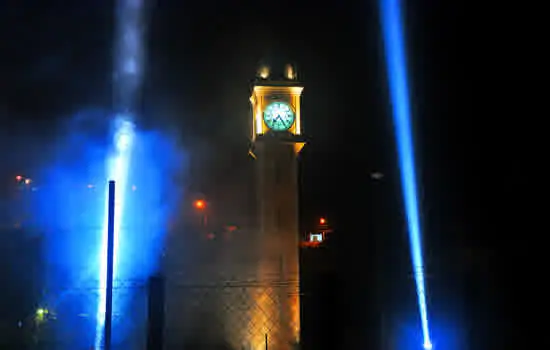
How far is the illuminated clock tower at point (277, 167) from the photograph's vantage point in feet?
71.1

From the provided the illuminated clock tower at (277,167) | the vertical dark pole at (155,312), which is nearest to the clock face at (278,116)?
the illuminated clock tower at (277,167)

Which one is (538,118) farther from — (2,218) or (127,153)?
(2,218)

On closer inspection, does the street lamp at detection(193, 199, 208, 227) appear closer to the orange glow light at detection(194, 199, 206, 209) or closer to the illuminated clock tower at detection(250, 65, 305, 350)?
the orange glow light at detection(194, 199, 206, 209)

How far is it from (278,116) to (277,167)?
3.13 metres

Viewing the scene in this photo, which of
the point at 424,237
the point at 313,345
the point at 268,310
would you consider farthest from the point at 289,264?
the point at 313,345

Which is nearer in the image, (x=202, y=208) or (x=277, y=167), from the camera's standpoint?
(x=277, y=167)

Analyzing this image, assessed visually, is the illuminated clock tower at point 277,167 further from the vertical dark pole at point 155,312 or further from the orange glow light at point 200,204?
the vertical dark pole at point 155,312

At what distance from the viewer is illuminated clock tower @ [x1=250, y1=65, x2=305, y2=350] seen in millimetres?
21672

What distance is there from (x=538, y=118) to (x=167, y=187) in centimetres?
2500

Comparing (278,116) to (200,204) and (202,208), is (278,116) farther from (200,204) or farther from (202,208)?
(202,208)

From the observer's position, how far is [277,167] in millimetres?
23812

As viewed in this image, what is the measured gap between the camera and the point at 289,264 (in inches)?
875

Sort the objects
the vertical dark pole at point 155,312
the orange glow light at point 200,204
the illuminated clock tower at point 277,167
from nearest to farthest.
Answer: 1. the vertical dark pole at point 155,312
2. the illuminated clock tower at point 277,167
3. the orange glow light at point 200,204

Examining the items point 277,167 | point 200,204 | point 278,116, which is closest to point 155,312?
point 278,116
